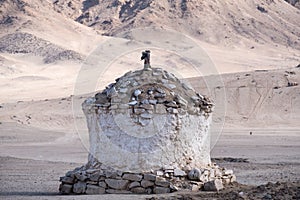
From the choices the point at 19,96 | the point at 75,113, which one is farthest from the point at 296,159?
the point at 19,96

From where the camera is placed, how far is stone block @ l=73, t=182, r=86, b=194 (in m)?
12.8

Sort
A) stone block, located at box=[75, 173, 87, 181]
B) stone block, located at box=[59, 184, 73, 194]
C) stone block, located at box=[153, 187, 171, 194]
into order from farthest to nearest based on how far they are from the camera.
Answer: stone block, located at box=[59, 184, 73, 194]
stone block, located at box=[75, 173, 87, 181]
stone block, located at box=[153, 187, 171, 194]

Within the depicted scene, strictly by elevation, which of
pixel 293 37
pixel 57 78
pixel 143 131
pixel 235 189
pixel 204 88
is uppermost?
pixel 293 37

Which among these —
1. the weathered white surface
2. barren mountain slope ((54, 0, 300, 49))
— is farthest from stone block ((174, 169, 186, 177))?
barren mountain slope ((54, 0, 300, 49))

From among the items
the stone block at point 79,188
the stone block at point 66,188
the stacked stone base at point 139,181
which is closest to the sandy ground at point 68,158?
the stone block at point 66,188

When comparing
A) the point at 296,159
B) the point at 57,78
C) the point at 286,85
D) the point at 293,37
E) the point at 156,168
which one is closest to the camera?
the point at 156,168

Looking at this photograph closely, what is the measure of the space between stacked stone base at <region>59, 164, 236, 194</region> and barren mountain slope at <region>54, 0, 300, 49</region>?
82.2 metres

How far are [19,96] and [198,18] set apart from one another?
1742 inches

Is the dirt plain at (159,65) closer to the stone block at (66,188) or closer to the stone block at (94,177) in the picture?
the stone block at (66,188)

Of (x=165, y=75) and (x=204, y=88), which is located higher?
(x=204, y=88)

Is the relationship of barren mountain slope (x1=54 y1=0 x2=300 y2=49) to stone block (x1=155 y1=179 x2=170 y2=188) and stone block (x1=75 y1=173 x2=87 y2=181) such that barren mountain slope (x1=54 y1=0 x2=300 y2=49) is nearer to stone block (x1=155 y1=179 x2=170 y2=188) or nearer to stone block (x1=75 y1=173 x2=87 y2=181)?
stone block (x1=75 y1=173 x2=87 y2=181)

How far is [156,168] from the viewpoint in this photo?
12.7 meters

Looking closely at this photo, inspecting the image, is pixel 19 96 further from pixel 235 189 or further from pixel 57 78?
pixel 235 189

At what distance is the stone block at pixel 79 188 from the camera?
12.8 metres
